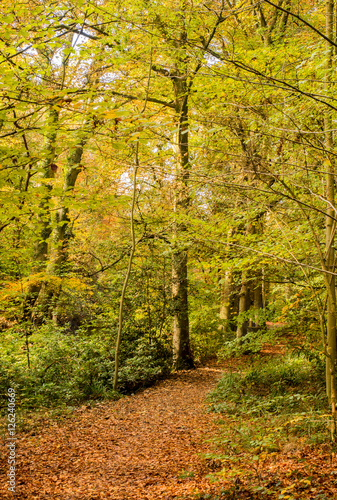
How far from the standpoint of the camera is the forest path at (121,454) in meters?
3.34

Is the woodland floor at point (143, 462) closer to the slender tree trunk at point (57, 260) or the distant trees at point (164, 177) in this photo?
the distant trees at point (164, 177)

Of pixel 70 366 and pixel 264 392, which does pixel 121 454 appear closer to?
pixel 264 392

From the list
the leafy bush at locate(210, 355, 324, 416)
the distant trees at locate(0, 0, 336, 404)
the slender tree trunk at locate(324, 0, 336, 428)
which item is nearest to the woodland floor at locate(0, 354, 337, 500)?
the leafy bush at locate(210, 355, 324, 416)

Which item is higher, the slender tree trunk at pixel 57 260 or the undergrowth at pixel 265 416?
the slender tree trunk at pixel 57 260

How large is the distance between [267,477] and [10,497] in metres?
2.30

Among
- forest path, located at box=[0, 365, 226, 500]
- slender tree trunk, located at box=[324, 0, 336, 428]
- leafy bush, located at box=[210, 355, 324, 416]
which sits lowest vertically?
forest path, located at box=[0, 365, 226, 500]

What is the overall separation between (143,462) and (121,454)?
1.44 ft

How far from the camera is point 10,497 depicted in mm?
3199

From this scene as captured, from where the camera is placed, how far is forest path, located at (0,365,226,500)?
334 cm

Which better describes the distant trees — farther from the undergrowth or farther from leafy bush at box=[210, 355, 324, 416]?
leafy bush at box=[210, 355, 324, 416]

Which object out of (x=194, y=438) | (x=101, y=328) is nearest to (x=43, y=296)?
(x=101, y=328)

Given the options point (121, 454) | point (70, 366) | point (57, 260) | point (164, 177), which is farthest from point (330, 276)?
point (57, 260)

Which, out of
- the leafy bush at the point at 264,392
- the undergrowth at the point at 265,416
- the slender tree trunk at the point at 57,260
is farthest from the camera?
the slender tree trunk at the point at 57,260

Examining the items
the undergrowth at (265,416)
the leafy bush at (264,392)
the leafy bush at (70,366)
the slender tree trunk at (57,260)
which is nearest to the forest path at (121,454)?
the undergrowth at (265,416)
